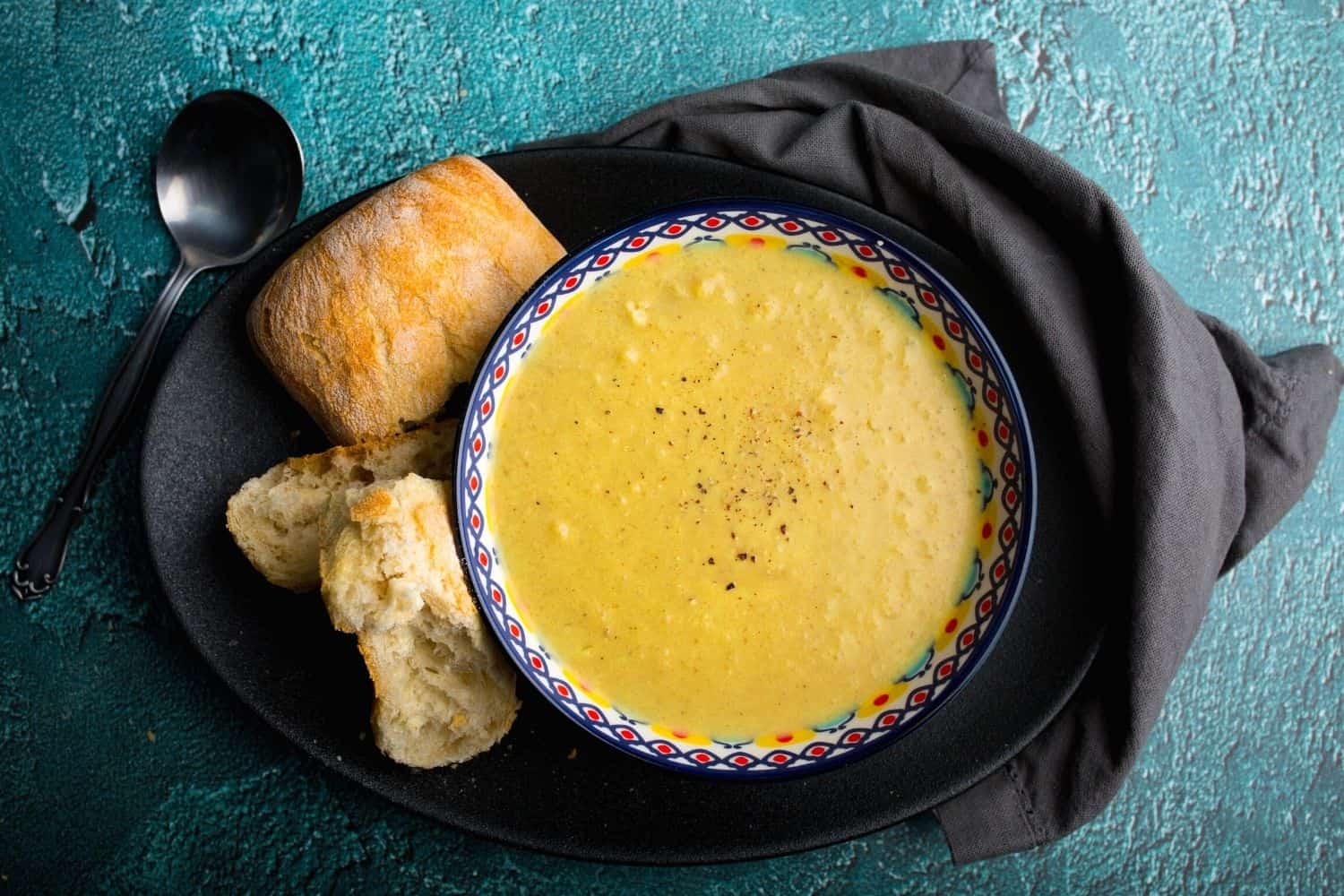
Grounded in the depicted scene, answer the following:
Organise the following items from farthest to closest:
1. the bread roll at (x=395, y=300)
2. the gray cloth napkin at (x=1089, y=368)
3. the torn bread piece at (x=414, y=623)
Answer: the gray cloth napkin at (x=1089, y=368)
the bread roll at (x=395, y=300)
the torn bread piece at (x=414, y=623)

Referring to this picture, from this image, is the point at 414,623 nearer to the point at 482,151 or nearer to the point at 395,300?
the point at 395,300

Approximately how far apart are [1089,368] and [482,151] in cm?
135

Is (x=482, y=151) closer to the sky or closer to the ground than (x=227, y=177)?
closer to the ground

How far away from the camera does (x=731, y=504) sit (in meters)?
1.81

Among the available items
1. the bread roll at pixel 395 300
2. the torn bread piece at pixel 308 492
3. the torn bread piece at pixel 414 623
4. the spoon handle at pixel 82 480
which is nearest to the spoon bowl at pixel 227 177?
the spoon handle at pixel 82 480

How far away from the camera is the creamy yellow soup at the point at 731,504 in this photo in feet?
5.88

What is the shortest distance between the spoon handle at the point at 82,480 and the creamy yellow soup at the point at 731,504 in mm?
858

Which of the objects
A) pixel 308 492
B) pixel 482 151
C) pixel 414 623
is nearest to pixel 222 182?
pixel 482 151

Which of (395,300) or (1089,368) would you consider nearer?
(395,300)

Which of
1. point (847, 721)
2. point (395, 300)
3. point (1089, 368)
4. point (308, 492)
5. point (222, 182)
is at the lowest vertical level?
point (847, 721)

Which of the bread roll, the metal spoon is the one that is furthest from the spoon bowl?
the bread roll

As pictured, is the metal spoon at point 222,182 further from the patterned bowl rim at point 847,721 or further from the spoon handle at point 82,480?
the patterned bowl rim at point 847,721

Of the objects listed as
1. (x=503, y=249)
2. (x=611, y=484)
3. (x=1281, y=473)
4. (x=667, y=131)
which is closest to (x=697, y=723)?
(x=611, y=484)

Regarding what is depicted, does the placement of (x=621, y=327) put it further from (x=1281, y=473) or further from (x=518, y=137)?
(x=1281, y=473)
